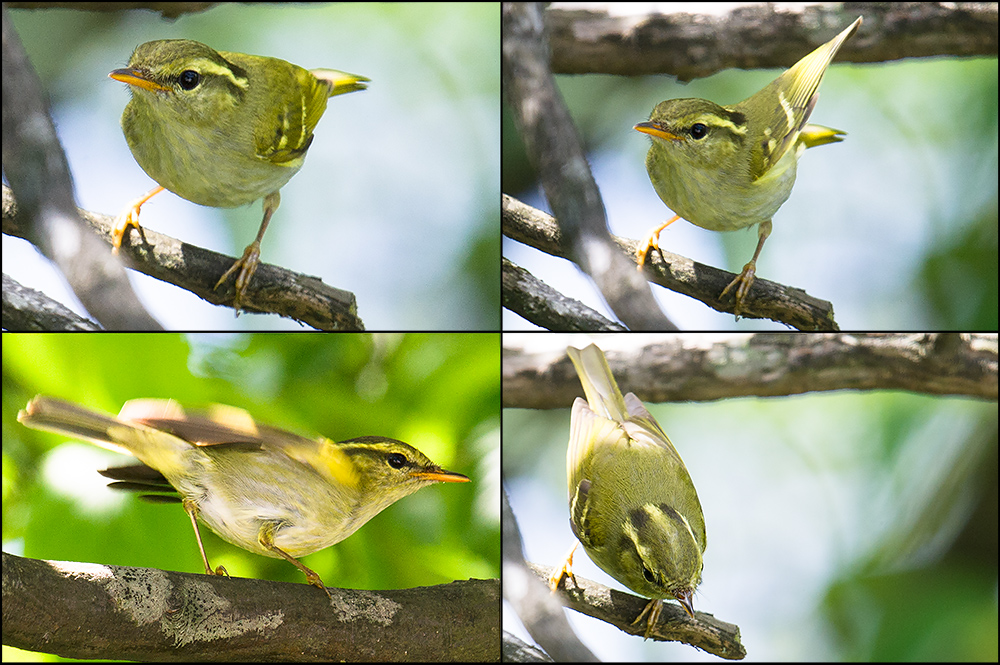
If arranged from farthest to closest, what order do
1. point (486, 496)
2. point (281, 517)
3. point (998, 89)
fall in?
point (998, 89), point (486, 496), point (281, 517)

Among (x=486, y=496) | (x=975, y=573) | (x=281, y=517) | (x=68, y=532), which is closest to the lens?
(x=281, y=517)

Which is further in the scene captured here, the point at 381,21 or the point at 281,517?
the point at 381,21

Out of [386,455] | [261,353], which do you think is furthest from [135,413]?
[386,455]

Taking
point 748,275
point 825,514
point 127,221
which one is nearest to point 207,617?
point 127,221

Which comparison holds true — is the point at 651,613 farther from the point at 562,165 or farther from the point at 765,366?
the point at 562,165

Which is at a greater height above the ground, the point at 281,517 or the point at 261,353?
the point at 261,353

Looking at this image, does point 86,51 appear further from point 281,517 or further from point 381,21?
point 281,517

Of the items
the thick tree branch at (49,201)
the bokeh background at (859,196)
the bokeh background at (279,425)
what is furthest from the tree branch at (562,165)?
the thick tree branch at (49,201)

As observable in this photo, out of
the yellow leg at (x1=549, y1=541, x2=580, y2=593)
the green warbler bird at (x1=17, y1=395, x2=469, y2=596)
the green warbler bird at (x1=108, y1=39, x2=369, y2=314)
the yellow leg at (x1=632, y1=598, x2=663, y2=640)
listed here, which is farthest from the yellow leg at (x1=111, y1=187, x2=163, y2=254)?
the yellow leg at (x1=632, y1=598, x2=663, y2=640)
